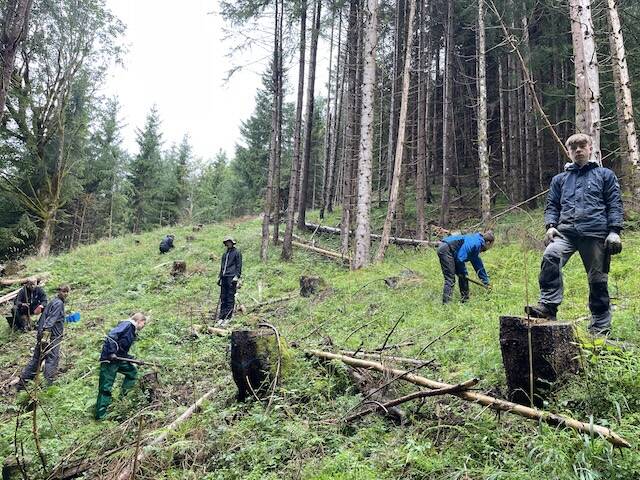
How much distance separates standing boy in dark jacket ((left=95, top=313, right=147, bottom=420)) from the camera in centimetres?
626

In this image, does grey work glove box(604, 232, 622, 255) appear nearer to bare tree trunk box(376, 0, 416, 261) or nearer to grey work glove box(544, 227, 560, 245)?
grey work glove box(544, 227, 560, 245)

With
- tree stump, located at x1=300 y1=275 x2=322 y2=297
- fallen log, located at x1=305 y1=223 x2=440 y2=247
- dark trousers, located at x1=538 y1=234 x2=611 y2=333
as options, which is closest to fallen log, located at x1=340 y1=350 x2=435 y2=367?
dark trousers, located at x1=538 y1=234 x2=611 y2=333

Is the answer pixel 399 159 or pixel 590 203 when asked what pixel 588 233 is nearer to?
pixel 590 203

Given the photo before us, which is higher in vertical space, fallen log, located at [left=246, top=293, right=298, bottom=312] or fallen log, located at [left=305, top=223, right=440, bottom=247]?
fallen log, located at [left=305, top=223, right=440, bottom=247]

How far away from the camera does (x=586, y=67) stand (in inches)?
340

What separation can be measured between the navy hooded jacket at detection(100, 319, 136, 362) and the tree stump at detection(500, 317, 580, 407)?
18.0 ft

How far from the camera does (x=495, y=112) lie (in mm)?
26422

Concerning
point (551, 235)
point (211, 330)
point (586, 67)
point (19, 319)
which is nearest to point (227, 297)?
point (211, 330)

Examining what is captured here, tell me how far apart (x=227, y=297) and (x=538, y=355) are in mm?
7614

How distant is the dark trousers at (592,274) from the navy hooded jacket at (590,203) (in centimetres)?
12

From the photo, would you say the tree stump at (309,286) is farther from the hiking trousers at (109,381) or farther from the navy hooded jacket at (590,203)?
the navy hooded jacket at (590,203)

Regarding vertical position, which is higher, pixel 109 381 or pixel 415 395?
pixel 415 395

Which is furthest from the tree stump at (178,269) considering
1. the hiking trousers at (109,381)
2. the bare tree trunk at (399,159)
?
the hiking trousers at (109,381)

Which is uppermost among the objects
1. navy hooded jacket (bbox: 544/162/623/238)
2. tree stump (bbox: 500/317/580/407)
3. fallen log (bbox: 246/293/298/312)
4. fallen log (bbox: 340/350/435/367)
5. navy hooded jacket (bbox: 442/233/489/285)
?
navy hooded jacket (bbox: 544/162/623/238)
